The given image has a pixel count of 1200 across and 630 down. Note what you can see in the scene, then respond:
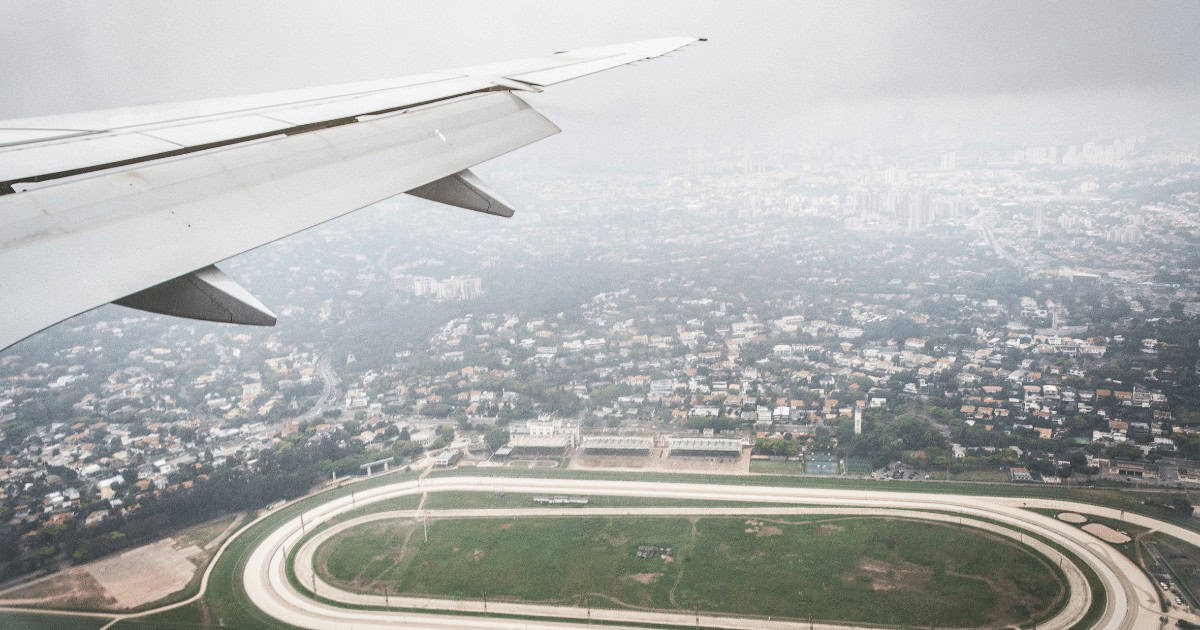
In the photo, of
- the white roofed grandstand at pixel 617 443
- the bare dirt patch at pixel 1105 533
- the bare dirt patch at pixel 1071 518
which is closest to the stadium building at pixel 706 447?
the white roofed grandstand at pixel 617 443

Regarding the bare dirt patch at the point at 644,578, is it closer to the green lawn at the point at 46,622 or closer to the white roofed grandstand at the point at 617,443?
the white roofed grandstand at the point at 617,443

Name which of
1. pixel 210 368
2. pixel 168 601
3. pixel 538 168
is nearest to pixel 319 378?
pixel 210 368

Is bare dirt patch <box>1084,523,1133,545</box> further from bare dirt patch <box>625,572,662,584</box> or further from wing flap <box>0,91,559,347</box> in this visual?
wing flap <box>0,91,559,347</box>

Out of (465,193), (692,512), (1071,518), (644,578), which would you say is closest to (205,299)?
(465,193)

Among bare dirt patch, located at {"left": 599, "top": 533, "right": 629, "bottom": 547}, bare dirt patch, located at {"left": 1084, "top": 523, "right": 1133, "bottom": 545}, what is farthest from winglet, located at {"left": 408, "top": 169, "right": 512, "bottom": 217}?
bare dirt patch, located at {"left": 1084, "top": 523, "right": 1133, "bottom": 545}

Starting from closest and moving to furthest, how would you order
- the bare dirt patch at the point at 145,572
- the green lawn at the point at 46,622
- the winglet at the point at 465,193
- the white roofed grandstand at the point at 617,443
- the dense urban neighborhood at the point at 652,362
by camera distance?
the winglet at the point at 465,193
the green lawn at the point at 46,622
the bare dirt patch at the point at 145,572
the dense urban neighborhood at the point at 652,362
the white roofed grandstand at the point at 617,443

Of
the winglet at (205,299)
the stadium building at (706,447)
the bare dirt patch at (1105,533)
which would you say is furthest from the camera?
the stadium building at (706,447)
